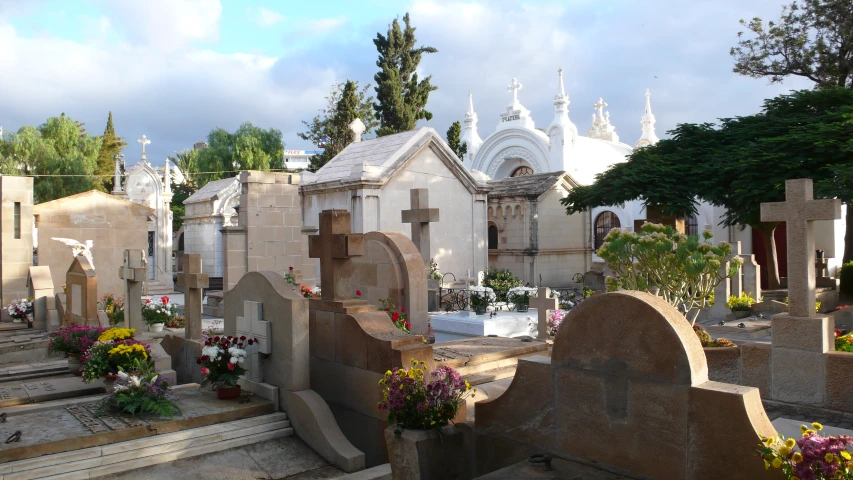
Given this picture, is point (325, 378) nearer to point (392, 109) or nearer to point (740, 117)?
point (740, 117)

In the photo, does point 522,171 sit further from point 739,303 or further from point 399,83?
point 739,303

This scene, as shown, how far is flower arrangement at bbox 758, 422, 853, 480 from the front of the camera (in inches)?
123

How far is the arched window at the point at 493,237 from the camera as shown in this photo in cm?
2512

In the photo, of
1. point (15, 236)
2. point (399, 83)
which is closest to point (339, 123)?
point (399, 83)

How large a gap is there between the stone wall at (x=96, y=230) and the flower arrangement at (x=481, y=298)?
12098 millimetres

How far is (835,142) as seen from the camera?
16.9 meters

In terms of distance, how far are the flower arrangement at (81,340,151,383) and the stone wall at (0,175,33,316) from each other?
8.69 m

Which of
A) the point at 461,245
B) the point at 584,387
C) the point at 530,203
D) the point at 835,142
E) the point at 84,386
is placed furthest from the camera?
the point at 530,203

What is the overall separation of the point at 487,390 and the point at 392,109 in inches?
1179

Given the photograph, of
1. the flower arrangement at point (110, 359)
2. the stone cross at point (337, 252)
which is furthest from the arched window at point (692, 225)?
the flower arrangement at point (110, 359)

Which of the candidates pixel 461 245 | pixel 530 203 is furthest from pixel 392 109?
pixel 461 245

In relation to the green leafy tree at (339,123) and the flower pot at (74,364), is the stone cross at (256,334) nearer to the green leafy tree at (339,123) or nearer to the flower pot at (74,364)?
the flower pot at (74,364)

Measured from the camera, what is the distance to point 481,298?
42.7 ft

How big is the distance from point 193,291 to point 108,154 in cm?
4012
